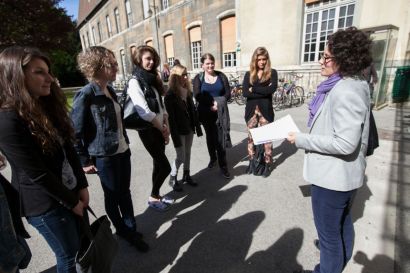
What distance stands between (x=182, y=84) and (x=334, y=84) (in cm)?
222

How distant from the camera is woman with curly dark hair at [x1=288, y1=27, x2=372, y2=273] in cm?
147

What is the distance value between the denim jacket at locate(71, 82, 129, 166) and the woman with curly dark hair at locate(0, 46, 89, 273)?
0.35 metres

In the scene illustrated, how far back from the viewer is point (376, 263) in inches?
88.4

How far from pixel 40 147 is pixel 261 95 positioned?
9.63 ft

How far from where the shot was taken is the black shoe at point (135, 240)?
8.41 feet

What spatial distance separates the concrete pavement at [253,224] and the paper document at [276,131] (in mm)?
1150

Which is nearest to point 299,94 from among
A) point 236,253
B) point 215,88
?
point 215,88

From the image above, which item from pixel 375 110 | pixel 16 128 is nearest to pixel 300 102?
pixel 375 110

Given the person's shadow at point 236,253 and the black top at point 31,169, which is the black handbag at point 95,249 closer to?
the black top at point 31,169

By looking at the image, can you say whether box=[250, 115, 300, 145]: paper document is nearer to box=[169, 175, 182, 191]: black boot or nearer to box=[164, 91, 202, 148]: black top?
box=[164, 91, 202, 148]: black top

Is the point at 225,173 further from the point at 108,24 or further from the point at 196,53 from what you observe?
the point at 108,24

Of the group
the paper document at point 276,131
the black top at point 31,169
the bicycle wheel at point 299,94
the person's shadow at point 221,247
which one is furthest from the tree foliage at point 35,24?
the paper document at point 276,131

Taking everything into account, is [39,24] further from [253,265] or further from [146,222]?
[253,265]

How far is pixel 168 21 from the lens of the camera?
1722 centimetres
